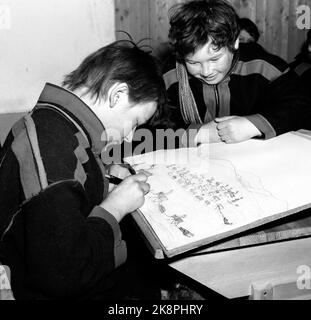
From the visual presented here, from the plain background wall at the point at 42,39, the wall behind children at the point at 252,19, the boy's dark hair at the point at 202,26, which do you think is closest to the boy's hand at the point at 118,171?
the boy's dark hair at the point at 202,26

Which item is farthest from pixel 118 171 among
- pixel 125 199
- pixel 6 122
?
pixel 6 122

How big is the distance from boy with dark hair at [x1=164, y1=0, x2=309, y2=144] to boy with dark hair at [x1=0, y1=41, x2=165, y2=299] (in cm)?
43

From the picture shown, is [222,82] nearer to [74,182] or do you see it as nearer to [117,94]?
[117,94]

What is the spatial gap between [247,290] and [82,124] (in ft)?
1.93

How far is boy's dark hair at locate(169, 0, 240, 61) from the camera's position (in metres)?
1.55

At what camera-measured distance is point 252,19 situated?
4.50 metres

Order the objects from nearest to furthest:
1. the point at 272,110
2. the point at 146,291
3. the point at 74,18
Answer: the point at 146,291 → the point at 272,110 → the point at 74,18

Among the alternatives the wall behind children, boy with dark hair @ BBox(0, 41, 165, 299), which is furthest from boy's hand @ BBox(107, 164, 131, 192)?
the wall behind children

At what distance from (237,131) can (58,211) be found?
0.77 m

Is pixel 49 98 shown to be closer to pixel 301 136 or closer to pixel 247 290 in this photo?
pixel 247 290

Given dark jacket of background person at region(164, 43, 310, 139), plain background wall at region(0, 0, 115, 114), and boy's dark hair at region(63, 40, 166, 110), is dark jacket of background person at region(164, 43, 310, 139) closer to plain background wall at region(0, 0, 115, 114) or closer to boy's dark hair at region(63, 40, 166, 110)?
boy's dark hair at region(63, 40, 166, 110)

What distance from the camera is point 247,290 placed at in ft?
3.61

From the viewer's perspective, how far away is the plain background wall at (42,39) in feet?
11.1

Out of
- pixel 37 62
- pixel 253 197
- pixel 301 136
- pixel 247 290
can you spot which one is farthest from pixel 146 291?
pixel 37 62
